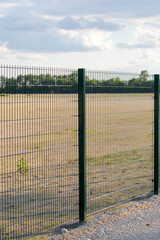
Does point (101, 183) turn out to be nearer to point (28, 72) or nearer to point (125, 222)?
point (125, 222)

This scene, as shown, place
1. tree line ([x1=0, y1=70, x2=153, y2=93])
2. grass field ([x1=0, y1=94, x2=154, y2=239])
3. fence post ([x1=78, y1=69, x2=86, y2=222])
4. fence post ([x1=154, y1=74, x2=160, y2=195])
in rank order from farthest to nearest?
fence post ([x1=154, y1=74, x2=160, y2=195]), fence post ([x1=78, y1=69, x2=86, y2=222]), grass field ([x1=0, y1=94, x2=154, y2=239]), tree line ([x1=0, y1=70, x2=153, y2=93])

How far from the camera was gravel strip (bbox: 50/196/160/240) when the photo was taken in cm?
549

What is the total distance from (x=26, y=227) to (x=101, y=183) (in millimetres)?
3013

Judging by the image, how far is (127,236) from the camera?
5488 millimetres

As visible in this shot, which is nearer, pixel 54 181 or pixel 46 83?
pixel 46 83

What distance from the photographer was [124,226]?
5891mm

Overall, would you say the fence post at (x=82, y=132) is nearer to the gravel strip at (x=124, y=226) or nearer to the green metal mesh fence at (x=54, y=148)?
the green metal mesh fence at (x=54, y=148)

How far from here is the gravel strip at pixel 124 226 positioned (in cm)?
549

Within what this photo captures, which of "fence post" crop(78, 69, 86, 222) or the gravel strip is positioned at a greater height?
"fence post" crop(78, 69, 86, 222)

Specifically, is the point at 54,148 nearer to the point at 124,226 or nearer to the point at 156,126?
the point at 124,226

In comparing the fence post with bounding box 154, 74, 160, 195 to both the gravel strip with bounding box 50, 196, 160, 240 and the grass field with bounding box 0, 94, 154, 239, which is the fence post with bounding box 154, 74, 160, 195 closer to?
the grass field with bounding box 0, 94, 154, 239

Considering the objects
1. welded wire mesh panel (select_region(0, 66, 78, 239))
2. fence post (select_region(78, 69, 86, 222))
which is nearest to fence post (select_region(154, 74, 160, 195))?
welded wire mesh panel (select_region(0, 66, 78, 239))

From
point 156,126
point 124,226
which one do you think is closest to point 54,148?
point 124,226

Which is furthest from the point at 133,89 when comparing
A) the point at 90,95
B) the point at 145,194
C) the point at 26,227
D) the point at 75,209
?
the point at 26,227
